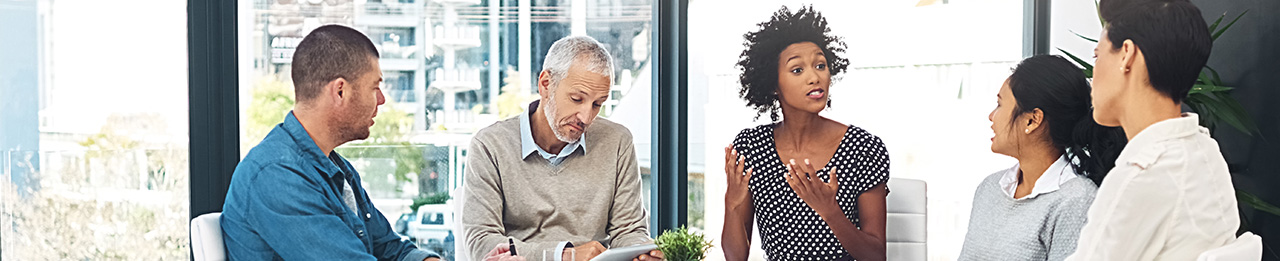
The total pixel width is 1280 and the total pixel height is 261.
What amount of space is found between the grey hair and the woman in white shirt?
1463mm

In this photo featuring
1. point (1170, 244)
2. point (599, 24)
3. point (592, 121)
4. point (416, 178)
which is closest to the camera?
point (1170, 244)

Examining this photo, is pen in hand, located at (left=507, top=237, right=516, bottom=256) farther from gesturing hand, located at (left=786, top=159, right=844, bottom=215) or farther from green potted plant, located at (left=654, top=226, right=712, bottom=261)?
gesturing hand, located at (left=786, top=159, right=844, bottom=215)

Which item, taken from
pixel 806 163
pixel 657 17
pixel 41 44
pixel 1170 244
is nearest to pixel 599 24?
pixel 657 17

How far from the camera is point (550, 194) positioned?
2869mm

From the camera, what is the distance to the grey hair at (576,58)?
2.79 meters

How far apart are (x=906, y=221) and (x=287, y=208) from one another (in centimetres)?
198

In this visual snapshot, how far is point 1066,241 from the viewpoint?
88.9 inches

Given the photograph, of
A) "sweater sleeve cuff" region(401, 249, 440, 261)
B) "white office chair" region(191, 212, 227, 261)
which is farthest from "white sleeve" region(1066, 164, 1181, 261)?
"white office chair" region(191, 212, 227, 261)

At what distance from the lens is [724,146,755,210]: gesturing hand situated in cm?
311

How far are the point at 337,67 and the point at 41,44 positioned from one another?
4.38ft

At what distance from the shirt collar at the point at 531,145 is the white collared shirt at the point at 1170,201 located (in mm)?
1644

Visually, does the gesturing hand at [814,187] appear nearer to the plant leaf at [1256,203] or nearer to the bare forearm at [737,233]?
the bare forearm at [737,233]

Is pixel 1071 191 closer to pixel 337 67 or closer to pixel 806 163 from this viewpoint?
pixel 806 163

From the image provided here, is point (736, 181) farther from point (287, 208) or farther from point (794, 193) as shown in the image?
point (287, 208)
